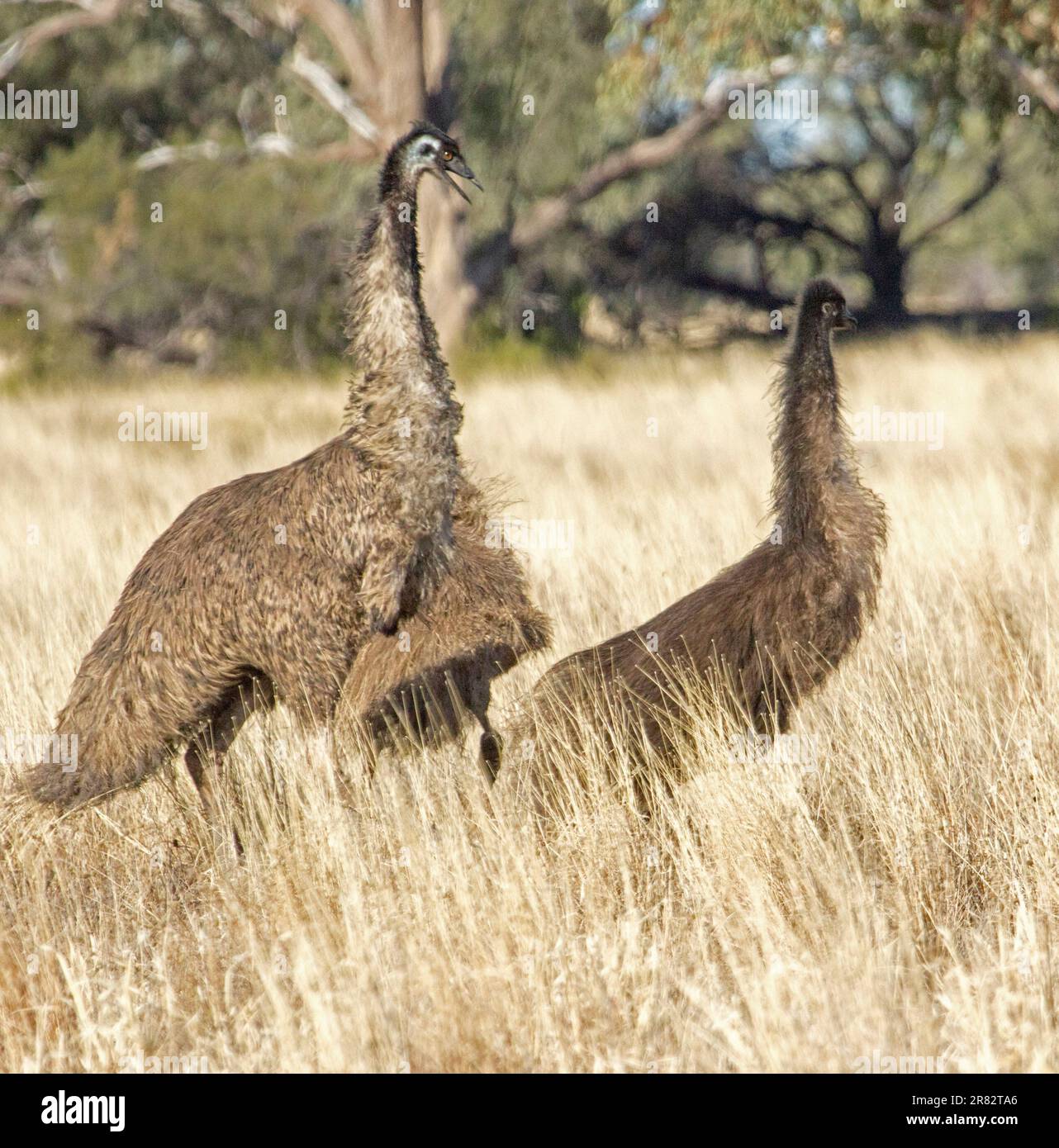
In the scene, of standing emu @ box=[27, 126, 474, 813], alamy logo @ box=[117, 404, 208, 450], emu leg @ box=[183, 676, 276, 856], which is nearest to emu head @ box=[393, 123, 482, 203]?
standing emu @ box=[27, 126, 474, 813]

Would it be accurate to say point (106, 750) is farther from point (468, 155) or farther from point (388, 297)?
point (468, 155)

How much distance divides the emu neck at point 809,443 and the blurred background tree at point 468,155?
374 inches

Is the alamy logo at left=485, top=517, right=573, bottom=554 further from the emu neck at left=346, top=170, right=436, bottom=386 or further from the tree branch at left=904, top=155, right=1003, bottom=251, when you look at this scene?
the tree branch at left=904, top=155, right=1003, bottom=251

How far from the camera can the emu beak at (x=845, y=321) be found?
5.13 m

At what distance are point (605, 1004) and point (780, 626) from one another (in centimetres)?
152

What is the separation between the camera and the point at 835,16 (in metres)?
11.9

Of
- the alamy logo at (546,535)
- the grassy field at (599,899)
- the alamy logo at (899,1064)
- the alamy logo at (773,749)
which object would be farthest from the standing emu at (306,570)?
the alamy logo at (546,535)

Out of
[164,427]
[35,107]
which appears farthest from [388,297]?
[35,107]

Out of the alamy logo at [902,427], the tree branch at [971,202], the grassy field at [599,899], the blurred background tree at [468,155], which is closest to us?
the grassy field at [599,899]

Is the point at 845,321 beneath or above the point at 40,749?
above

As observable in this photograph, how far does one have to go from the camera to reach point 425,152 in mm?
4750

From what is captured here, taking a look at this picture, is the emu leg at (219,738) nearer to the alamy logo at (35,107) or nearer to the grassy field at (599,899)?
the grassy field at (599,899)

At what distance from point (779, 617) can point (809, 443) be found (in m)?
0.64

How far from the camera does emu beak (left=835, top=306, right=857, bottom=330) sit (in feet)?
16.8
